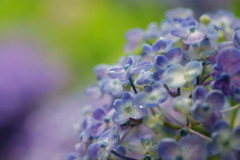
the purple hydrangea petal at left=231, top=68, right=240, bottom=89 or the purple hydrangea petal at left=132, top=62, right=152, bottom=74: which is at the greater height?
the purple hydrangea petal at left=132, top=62, right=152, bottom=74

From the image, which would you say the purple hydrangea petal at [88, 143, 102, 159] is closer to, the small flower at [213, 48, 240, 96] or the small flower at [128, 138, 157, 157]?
the small flower at [128, 138, 157, 157]

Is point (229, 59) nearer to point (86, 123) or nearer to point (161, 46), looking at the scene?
point (161, 46)

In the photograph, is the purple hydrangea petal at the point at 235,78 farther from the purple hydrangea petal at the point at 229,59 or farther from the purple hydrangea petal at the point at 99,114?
the purple hydrangea petal at the point at 99,114

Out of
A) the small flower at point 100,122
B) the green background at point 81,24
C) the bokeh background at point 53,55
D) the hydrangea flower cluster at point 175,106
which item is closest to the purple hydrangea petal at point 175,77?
the hydrangea flower cluster at point 175,106

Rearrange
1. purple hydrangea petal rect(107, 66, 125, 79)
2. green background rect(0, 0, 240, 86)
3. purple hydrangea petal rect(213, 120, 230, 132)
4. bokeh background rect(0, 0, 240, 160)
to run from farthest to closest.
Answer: green background rect(0, 0, 240, 86) → bokeh background rect(0, 0, 240, 160) → purple hydrangea petal rect(107, 66, 125, 79) → purple hydrangea petal rect(213, 120, 230, 132)

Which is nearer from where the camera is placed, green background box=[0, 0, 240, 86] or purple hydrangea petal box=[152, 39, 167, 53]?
purple hydrangea petal box=[152, 39, 167, 53]

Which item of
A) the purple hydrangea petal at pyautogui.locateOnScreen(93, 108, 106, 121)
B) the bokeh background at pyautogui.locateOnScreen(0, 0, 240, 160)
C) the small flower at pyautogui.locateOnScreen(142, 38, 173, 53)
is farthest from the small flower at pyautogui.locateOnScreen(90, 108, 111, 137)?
the bokeh background at pyautogui.locateOnScreen(0, 0, 240, 160)

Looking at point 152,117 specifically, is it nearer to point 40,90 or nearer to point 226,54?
point 226,54
